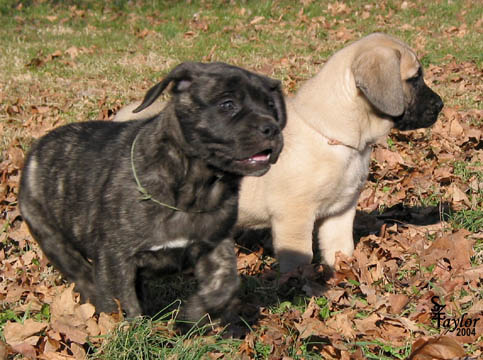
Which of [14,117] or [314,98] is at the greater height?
[314,98]

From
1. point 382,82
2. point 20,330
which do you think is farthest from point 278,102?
point 20,330

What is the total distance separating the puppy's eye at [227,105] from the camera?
138 inches

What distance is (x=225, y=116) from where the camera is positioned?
3484mm

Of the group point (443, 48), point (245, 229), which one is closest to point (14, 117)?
point (245, 229)

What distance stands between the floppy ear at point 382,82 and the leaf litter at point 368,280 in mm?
Result: 1033

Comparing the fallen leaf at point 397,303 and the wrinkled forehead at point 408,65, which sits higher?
the wrinkled forehead at point 408,65

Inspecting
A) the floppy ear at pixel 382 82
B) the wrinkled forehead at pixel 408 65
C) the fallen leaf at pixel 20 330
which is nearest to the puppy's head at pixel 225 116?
the floppy ear at pixel 382 82

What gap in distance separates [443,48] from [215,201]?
874 centimetres

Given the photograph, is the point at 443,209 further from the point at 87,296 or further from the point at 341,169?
the point at 87,296

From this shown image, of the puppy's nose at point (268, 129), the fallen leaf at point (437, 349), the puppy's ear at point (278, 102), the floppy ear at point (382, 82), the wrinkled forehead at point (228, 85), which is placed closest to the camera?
the fallen leaf at point (437, 349)

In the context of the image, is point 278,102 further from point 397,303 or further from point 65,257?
point 65,257

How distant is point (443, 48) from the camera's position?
444 inches

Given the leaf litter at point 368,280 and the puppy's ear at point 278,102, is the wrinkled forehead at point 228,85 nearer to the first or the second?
the puppy's ear at point 278,102

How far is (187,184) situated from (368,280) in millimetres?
1612
